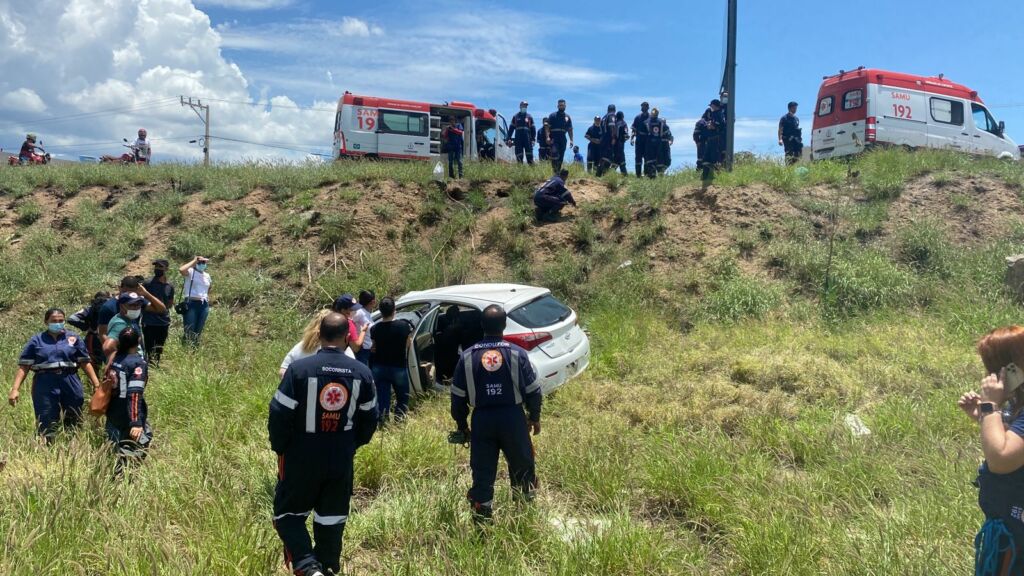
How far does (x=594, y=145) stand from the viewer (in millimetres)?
14555

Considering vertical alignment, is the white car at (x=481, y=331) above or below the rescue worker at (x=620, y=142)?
below

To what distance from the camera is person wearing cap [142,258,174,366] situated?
26.1ft

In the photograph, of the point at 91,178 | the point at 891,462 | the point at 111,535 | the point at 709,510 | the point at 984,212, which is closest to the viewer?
the point at 111,535

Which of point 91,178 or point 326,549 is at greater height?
point 91,178

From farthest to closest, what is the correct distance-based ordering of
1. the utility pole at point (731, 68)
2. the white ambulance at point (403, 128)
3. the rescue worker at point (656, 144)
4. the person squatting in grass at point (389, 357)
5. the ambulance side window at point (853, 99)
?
the white ambulance at point (403, 128) → the ambulance side window at point (853, 99) → the rescue worker at point (656, 144) → the utility pole at point (731, 68) → the person squatting in grass at point (389, 357)

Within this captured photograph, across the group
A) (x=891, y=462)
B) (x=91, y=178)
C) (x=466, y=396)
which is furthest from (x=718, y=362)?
(x=91, y=178)

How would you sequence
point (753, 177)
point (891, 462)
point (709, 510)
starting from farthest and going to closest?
point (753, 177), point (891, 462), point (709, 510)

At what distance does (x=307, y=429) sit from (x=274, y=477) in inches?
66.6

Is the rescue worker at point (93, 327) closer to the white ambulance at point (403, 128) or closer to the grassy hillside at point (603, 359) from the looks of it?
the grassy hillside at point (603, 359)

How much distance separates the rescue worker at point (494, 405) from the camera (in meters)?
4.00

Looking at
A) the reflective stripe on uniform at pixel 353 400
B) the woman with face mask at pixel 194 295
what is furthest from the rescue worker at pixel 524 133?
the reflective stripe on uniform at pixel 353 400

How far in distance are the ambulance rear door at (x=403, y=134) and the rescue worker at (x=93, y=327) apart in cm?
1198

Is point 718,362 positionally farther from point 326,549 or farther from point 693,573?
point 326,549

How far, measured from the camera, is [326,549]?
3.39 m
